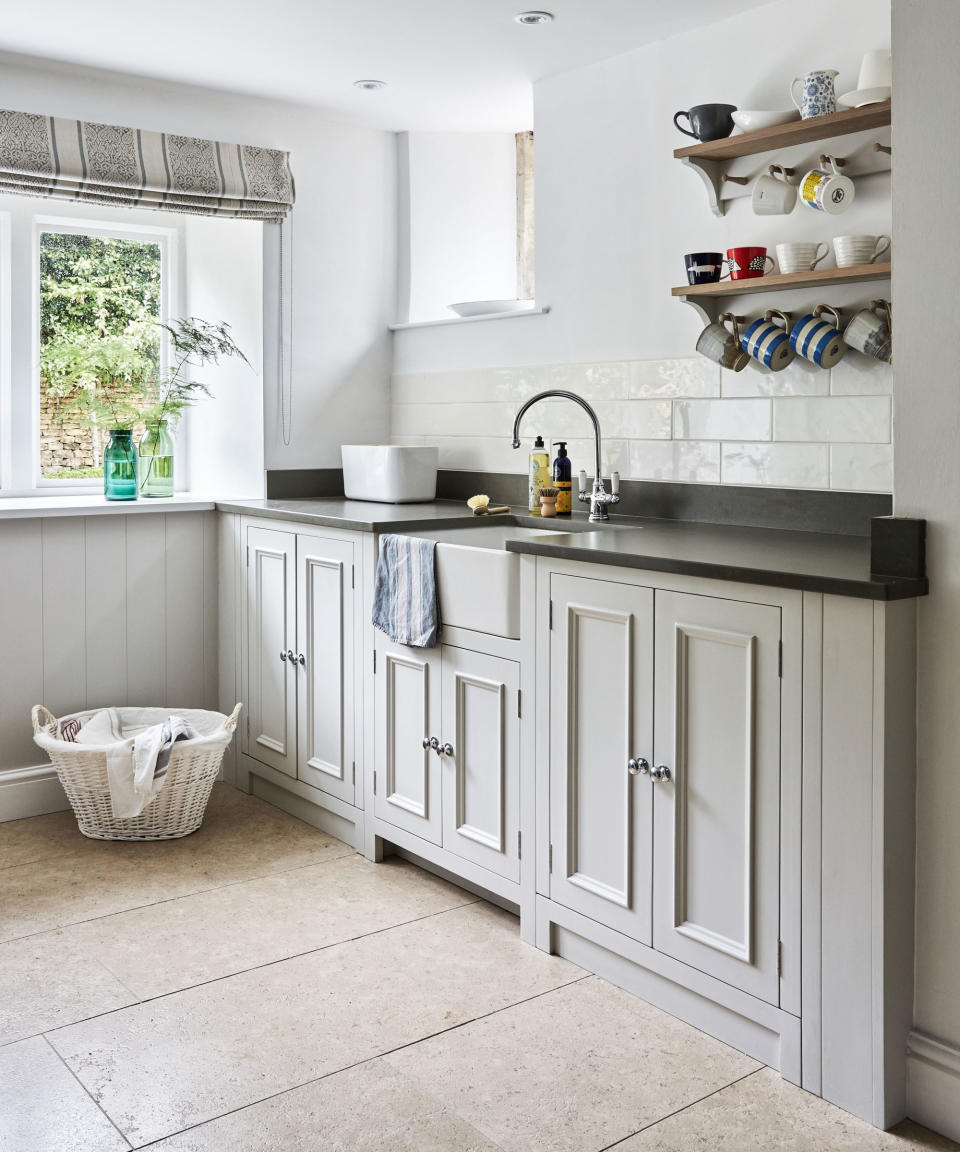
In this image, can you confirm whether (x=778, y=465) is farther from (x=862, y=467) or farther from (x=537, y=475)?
(x=537, y=475)

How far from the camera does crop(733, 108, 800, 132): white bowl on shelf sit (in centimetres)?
263

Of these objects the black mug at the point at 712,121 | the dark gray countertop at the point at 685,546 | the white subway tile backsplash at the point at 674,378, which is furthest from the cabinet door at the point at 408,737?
the black mug at the point at 712,121

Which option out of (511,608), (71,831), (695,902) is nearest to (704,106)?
(511,608)

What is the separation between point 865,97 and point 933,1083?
1.97 metres

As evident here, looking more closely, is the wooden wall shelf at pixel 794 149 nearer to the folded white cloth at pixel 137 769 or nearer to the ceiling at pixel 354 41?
the ceiling at pixel 354 41

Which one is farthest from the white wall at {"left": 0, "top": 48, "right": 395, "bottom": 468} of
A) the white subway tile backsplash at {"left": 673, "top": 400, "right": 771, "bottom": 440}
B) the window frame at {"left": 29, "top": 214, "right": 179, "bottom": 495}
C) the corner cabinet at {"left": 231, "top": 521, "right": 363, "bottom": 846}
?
the white subway tile backsplash at {"left": 673, "top": 400, "right": 771, "bottom": 440}

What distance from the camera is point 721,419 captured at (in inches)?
117

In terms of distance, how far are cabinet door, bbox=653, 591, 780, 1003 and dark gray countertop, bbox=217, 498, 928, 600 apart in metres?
0.08

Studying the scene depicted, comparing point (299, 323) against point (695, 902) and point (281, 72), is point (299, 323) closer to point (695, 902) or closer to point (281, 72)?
point (281, 72)

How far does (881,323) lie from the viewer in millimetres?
2510

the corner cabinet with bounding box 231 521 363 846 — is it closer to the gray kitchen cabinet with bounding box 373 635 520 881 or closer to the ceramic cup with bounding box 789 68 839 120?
the gray kitchen cabinet with bounding box 373 635 520 881

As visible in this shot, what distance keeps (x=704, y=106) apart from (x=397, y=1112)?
2.35 m

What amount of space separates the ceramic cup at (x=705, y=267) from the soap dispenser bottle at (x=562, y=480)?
2.16 ft

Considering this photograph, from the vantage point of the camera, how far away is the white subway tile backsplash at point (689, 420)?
2.67 m
